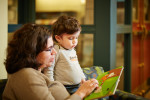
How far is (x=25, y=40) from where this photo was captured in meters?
1.25

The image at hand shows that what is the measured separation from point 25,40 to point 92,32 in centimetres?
129

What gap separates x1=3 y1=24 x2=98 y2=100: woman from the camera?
1.20m

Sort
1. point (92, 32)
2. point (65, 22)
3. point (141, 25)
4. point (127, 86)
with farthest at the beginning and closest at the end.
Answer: point (141, 25)
point (127, 86)
point (92, 32)
point (65, 22)

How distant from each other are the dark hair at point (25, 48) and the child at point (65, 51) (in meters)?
0.43

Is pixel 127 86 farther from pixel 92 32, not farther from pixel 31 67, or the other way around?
pixel 31 67

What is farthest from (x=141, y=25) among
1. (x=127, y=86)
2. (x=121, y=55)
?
(x=127, y=86)

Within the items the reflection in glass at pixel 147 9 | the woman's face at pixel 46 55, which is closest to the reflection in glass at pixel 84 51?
the woman's face at pixel 46 55

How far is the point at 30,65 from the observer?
127 centimetres

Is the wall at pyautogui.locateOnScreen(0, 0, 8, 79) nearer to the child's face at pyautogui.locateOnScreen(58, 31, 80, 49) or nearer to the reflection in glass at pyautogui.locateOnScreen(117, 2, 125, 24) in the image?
the child's face at pyautogui.locateOnScreen(58, 31, 80, 49)

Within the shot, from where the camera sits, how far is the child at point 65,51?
68.0 inches

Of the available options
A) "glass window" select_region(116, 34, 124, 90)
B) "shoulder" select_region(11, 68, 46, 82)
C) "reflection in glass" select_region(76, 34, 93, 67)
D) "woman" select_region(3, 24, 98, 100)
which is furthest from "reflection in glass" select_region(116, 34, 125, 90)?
"shoulder" select_region(11, 68, 46, 82)

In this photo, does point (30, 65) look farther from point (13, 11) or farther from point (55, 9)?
point (55, 9)

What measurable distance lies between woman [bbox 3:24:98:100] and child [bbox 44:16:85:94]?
0.37 metres

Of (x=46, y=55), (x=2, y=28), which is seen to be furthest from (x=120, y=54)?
(x=46, y=55)
